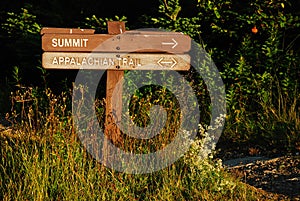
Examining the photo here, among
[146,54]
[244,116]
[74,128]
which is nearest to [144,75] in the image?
[244,116]

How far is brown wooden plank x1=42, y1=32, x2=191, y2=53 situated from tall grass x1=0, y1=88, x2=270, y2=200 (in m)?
0.63

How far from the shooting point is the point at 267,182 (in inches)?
239

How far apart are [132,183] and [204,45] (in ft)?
11.0

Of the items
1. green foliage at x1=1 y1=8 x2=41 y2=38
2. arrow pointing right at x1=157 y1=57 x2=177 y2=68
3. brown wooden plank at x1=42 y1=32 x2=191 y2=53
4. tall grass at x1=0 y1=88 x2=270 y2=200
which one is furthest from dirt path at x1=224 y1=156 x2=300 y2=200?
green foliage at x1=1 y1=8 x2=41 y2=38

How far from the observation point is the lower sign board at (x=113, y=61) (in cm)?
595

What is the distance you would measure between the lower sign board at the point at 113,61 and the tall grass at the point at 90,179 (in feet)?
1.74

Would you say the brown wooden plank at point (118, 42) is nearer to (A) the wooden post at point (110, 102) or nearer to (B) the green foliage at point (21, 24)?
(A) the wooden post at point (110, 102)

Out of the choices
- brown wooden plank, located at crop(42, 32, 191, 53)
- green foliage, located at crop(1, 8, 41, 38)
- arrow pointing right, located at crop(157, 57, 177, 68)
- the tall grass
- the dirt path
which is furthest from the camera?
green foliage, located at crop(1, 8, 41, 38)

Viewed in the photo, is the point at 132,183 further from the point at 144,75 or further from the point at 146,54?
the point at 144,75

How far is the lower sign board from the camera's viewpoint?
5.95 m

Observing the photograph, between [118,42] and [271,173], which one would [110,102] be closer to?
[118,42]

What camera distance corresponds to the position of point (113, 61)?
608cm

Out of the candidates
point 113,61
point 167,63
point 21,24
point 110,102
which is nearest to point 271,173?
point 167,63

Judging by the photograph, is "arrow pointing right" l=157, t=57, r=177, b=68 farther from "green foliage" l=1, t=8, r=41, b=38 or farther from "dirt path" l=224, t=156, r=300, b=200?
"green foliage" l=1, t=8, r=41, b=38
